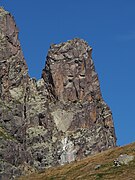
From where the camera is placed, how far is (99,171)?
178 feet

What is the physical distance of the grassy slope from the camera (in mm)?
49753

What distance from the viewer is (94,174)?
52.8m

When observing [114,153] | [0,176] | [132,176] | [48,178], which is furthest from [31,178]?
[0,176]

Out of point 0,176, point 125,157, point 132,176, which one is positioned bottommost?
point 132,176

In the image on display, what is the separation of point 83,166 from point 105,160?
A: 11.4 feet

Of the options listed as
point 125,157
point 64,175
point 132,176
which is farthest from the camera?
point 64,175

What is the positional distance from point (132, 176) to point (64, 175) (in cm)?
1515

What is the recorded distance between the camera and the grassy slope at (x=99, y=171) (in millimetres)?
49753

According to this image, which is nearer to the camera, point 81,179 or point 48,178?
point 81,179

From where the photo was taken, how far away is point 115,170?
5191cm

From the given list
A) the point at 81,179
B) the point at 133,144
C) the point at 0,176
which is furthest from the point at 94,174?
the point at 0,176

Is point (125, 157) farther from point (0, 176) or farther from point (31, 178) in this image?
point (0, 176)

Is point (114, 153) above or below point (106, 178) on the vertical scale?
above

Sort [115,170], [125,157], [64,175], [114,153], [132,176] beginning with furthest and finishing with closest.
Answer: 1. [114,153]
2. [64,175]
3. [125,157]
4. [115,170]
5. [132,176]
